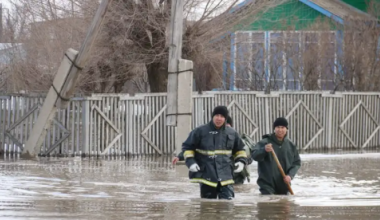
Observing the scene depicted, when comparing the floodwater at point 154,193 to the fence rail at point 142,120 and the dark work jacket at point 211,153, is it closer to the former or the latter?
the dark work jacket at point 211,153

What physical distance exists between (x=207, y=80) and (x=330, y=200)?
22804 mm

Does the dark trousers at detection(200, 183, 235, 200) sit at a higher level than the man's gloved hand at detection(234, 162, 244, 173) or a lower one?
lower

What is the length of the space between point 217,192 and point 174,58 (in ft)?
24.8

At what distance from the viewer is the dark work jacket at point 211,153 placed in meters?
12.4

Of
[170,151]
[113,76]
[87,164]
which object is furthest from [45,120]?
[113,76]

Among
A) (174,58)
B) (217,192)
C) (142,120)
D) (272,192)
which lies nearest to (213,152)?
(217,192)

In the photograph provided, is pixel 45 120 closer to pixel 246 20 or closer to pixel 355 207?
pixel 246 20

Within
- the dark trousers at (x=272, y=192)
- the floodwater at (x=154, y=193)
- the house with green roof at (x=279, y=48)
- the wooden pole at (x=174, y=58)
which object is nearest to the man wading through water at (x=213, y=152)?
the floodwater at (x=154, y=193)

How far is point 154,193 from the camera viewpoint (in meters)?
14.2

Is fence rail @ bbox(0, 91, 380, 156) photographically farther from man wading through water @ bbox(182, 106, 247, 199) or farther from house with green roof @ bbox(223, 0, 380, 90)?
man wading through water @ bbox(182, 106, 247, 199)

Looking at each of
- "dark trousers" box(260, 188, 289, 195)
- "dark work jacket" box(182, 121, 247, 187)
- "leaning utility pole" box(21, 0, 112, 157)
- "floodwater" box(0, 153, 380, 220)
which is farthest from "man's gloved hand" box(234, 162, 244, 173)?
"leaning utility pole" box(21, 0, 112, 157)

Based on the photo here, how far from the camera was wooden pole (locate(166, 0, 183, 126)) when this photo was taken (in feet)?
64.6

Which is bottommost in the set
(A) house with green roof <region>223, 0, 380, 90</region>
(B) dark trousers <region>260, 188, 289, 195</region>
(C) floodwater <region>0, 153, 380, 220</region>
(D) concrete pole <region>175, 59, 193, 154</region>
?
(C) floodwater <region>0, 153, 380, 220</region>

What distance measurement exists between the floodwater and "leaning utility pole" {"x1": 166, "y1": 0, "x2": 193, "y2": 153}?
96cm
